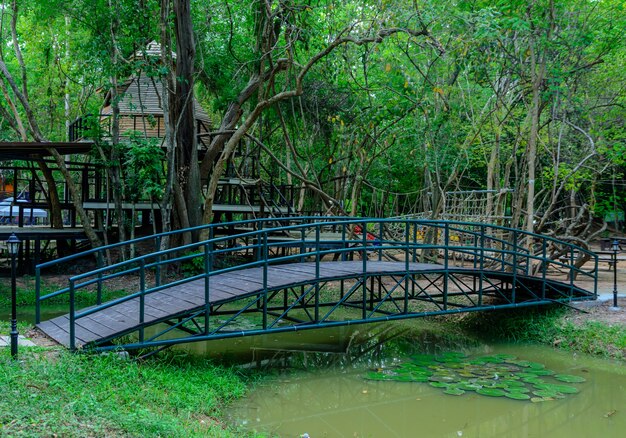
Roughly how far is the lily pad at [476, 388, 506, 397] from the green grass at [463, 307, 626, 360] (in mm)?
3083

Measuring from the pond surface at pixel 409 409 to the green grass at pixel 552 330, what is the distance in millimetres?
599

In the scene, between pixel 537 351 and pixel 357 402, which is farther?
pixel 537 351

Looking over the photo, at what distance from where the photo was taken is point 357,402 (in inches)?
322

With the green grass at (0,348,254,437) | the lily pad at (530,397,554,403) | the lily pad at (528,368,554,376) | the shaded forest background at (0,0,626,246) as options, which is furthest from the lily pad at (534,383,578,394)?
the shaded forest background at (0,0,626,246)

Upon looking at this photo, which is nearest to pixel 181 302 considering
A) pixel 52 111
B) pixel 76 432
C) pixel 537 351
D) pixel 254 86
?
pixel 76 432

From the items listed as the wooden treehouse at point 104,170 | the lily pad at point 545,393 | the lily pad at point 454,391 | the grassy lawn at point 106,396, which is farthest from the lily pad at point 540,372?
the wooden treehouse at point 104,170

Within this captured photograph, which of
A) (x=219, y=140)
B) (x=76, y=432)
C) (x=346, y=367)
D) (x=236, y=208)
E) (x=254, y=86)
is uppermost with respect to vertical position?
(x=254, y=86)

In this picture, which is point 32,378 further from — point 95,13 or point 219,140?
point 95,13

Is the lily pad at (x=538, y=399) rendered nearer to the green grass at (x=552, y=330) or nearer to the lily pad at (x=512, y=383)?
the lily pad at (x=512, y=383)

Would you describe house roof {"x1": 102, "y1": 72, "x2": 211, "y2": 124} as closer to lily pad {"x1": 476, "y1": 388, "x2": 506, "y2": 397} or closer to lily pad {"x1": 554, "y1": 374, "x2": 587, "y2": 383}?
lily pad {"x1": 476, "y1": 388, "x2": 506, "y2": 397}

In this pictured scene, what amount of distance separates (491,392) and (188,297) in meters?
4.49

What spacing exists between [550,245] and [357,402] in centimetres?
1048

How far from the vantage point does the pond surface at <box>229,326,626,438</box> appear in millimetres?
7191

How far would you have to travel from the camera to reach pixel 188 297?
28.6 feet
